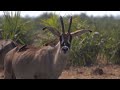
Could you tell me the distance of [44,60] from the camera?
886 cm

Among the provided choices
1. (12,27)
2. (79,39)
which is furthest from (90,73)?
(12,27)

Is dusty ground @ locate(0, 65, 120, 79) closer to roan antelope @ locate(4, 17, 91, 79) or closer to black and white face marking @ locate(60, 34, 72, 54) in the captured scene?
roan antelope @ locate(4, 17, 91, 79)

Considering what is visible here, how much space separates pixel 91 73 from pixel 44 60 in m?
4.28

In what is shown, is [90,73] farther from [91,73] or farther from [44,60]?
[44,60]

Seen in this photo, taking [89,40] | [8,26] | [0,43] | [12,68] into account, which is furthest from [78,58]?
[12,68]

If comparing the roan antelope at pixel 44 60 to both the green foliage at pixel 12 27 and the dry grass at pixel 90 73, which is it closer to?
the dry grass at pixel 90 73

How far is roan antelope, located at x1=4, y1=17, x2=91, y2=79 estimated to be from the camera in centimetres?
865

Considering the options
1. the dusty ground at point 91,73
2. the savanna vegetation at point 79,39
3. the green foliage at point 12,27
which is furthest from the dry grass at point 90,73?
the green foliage at point 12,27

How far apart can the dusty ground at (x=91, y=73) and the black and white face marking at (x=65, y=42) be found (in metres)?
3.61

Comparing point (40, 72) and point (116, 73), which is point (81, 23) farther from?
point (40, 72)

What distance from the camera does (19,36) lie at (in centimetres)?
1459

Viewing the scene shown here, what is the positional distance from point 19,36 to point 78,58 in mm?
2455

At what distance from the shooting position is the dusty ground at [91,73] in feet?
40.2

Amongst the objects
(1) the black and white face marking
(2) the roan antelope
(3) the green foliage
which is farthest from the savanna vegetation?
(1) the black and white face marking
